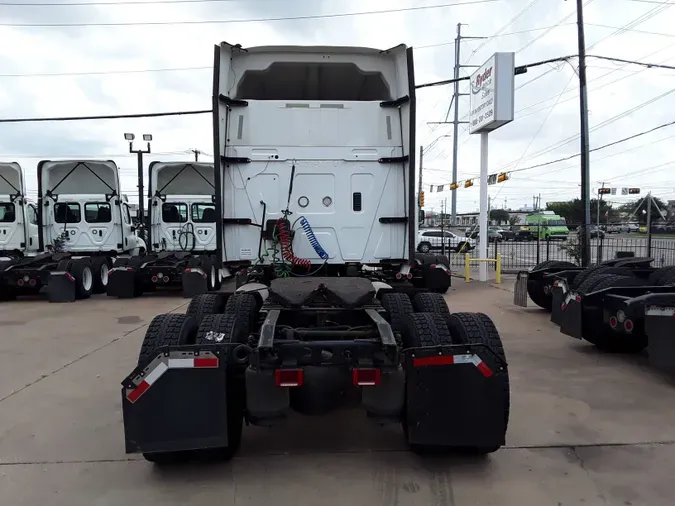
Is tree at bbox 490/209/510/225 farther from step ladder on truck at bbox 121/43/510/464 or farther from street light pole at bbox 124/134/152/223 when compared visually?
step ladder on truck at bbox 121/43/510/464

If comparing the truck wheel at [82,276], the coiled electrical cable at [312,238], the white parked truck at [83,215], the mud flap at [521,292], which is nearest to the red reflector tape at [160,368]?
the coiled electrical cable at [312,238]

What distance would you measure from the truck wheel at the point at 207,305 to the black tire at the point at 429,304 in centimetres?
184

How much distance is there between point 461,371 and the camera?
3553 mm

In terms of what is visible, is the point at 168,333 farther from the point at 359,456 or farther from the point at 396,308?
the point at 396,308

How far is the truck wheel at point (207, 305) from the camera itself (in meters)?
4.76

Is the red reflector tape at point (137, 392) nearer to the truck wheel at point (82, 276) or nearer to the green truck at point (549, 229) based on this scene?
the truck wheel at point (82, 276)

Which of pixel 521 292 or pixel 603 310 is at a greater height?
pixel 603 310

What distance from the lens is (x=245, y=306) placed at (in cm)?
463

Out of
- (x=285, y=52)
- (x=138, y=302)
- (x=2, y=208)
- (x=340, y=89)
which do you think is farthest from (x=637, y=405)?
(x=2, y=208)

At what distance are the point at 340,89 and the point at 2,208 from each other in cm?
1186

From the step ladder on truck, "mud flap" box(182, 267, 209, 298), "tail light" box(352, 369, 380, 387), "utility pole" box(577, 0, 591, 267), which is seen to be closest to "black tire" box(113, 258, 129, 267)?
"mud flap" box(182, 267, 209, 298)

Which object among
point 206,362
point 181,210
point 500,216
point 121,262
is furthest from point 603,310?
point 500,216

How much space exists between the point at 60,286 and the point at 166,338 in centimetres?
980

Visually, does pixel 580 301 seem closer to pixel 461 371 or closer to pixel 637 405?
pixel 637 405
